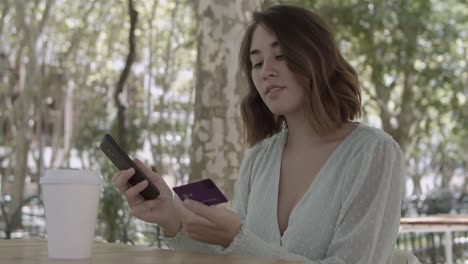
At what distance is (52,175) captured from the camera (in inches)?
74.4

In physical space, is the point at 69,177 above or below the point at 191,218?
above

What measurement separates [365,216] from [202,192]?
1.60 feet

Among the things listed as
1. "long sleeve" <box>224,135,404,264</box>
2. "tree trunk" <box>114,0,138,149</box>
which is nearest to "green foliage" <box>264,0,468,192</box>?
"tree trunk" <box>114,0,138,149</box>

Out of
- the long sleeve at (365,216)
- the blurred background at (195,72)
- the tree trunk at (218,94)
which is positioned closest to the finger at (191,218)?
the long sleeve at (365,216)

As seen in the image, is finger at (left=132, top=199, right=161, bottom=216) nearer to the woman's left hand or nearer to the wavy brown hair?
the woman's left hand

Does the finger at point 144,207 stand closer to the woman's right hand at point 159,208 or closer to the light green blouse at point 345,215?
the woman's right hand at point 159,208

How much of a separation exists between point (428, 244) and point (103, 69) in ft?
56.7

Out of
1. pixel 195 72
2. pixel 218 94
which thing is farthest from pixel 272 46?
pixel 195 72

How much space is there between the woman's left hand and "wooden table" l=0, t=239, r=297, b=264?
7cm

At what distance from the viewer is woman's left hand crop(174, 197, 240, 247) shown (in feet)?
6.57

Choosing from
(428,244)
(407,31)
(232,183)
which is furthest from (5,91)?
(232,183)

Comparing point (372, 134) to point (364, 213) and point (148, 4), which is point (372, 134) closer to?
point (364, 213)

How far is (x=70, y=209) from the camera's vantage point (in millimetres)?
1883

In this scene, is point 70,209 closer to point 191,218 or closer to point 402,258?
point 191,218
